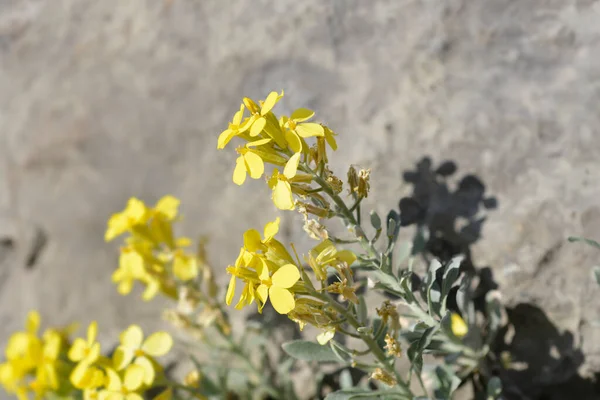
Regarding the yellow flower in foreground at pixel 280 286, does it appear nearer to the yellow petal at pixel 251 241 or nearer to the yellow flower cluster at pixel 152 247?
the yellow petal at pixel 251 241

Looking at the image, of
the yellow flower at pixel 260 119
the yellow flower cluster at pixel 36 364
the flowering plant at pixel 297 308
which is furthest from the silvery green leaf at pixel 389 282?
the yellow flower cluster at pixel 36 364

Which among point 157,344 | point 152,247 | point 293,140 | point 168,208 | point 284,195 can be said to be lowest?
point 157,344

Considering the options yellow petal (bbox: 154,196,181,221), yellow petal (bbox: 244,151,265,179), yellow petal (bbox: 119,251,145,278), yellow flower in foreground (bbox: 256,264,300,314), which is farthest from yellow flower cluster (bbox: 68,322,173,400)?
yellow petal (bbox: 244,151,265,179)

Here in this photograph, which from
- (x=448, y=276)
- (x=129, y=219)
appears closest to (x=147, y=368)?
(x=129, y=219)

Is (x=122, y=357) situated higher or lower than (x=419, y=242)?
lower

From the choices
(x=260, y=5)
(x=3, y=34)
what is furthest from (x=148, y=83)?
(x=3, y=34)

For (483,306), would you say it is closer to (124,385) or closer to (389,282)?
(389,282)

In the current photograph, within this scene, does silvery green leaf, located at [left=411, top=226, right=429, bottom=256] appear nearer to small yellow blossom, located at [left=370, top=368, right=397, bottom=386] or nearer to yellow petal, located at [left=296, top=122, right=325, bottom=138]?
small yellow blossom, located at [left=370, top=368, right=397, bottom=386]

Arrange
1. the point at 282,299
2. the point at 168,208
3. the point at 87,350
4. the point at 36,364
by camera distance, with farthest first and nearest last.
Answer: the point at 36,364
the point at 168,208
the point at 87,350
the point at 282,299
